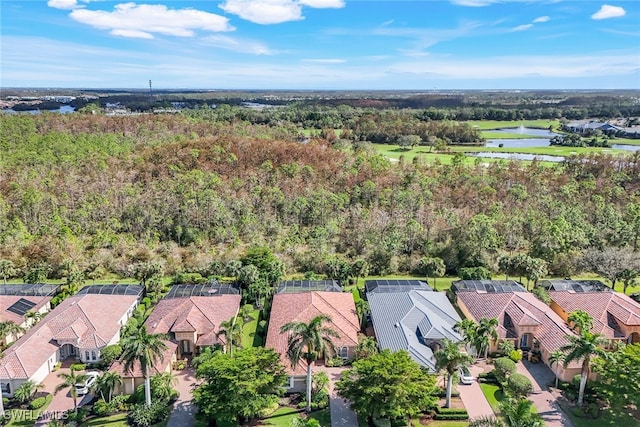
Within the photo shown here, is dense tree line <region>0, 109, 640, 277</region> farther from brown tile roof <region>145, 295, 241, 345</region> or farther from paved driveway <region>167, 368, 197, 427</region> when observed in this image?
paved driveway <region>167, 368, 197, 427</region>

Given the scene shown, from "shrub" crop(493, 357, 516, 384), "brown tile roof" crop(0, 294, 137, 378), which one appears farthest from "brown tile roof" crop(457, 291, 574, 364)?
"brown tile roof" crop(0, 294, 137, 378)

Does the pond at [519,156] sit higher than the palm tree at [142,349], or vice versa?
the pond at [519,156]

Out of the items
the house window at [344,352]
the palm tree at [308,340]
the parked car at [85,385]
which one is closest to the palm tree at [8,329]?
the parked car at [85,385]

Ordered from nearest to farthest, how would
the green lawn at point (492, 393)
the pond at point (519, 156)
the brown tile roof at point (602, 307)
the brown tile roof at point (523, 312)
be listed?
the green lawn at point (492, 393) < the brown tile roof at point (523, 312) < the brown tile roof at point (602, 307) < the pond at point (519, 156)

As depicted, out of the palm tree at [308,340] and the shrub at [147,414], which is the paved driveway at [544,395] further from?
the shrub at [147,414]

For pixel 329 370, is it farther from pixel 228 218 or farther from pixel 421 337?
pixel 228 218

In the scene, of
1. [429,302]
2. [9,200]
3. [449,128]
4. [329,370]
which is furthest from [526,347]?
[449,128]

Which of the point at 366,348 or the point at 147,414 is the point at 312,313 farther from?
the point at 147,414
